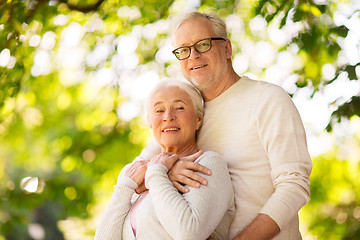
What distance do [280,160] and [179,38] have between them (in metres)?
0.84

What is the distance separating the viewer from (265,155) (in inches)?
77.5

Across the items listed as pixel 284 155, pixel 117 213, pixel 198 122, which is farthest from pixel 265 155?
pixel 117 213

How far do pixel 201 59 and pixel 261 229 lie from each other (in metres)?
0.91

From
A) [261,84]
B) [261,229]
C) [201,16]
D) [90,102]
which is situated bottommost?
[90,102]

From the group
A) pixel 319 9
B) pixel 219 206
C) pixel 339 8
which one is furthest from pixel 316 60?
pixel 219 206

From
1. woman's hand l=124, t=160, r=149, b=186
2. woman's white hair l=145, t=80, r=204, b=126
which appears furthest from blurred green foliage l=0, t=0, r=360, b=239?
woman's hand l=124, t=160, r=149, b=186

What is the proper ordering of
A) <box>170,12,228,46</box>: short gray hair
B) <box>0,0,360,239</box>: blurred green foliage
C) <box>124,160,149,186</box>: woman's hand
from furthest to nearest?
<box>0,0,360,239</box>: blurred green foliage, <box>170,12,228,46</box>: short gray hair, <box>124,160,149,186</box>: woman's hand

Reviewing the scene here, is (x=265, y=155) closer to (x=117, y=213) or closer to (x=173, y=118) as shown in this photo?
(x=173, y=118)

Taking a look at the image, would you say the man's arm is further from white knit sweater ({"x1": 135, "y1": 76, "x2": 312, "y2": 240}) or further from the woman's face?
the woman's face

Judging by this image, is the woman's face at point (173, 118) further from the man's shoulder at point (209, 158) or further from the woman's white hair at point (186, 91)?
the man's shoulder at point (209, 158)

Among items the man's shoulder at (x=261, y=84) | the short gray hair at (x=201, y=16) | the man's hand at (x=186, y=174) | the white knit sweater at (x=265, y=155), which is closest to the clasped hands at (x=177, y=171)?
the man's hand at (x=186, y=174)

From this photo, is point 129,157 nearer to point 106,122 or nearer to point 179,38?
point 106,122

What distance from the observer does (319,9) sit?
3.01m

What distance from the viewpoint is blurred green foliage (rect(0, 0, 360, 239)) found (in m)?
4.30
